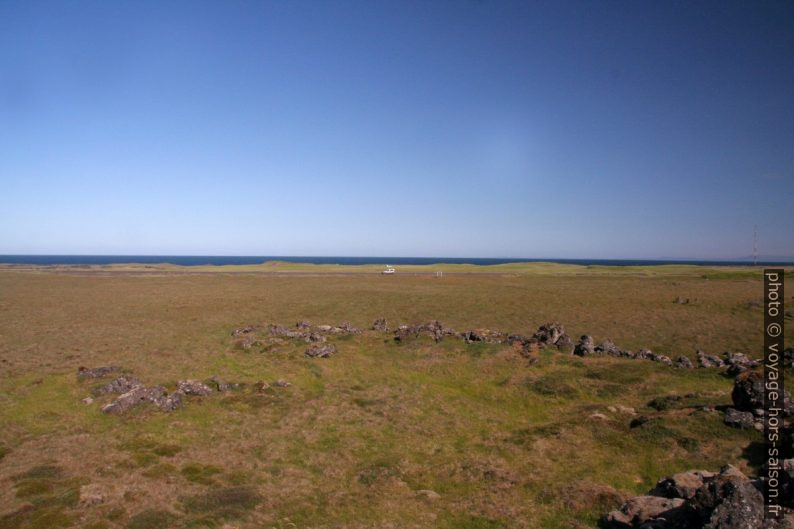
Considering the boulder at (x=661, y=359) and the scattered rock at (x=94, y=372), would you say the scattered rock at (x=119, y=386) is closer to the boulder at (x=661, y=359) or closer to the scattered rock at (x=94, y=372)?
the scattered rock at (x=94, y=372)

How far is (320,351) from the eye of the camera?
109 feet

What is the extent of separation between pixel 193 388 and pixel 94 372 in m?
7.99

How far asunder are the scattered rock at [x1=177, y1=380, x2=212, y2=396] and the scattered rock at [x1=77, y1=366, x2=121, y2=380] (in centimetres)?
649

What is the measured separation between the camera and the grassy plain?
46.5 ft

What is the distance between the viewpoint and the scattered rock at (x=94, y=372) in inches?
1062

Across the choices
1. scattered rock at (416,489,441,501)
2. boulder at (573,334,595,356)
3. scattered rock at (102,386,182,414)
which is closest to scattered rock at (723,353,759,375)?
boulder at (573,334,595,356)

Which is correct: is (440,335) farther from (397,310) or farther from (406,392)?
(397,310)

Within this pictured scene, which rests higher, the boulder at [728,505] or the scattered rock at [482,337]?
the boulder at [728,505]

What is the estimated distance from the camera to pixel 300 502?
1453 centimetres

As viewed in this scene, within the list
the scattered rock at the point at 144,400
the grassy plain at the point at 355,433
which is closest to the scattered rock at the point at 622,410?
the grassy plain at the point at 355,433

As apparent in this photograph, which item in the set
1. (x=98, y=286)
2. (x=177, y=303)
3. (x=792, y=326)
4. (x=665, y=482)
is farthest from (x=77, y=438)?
(x=98, y=286)

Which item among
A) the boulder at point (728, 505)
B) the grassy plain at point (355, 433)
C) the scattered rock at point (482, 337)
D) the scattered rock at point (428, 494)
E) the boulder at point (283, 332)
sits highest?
the boulder at point (728, 505)

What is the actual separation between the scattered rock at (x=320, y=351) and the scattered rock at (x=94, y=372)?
1253 centimetres

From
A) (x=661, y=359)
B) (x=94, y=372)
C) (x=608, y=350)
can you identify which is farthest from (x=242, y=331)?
(x=661, y=359)
